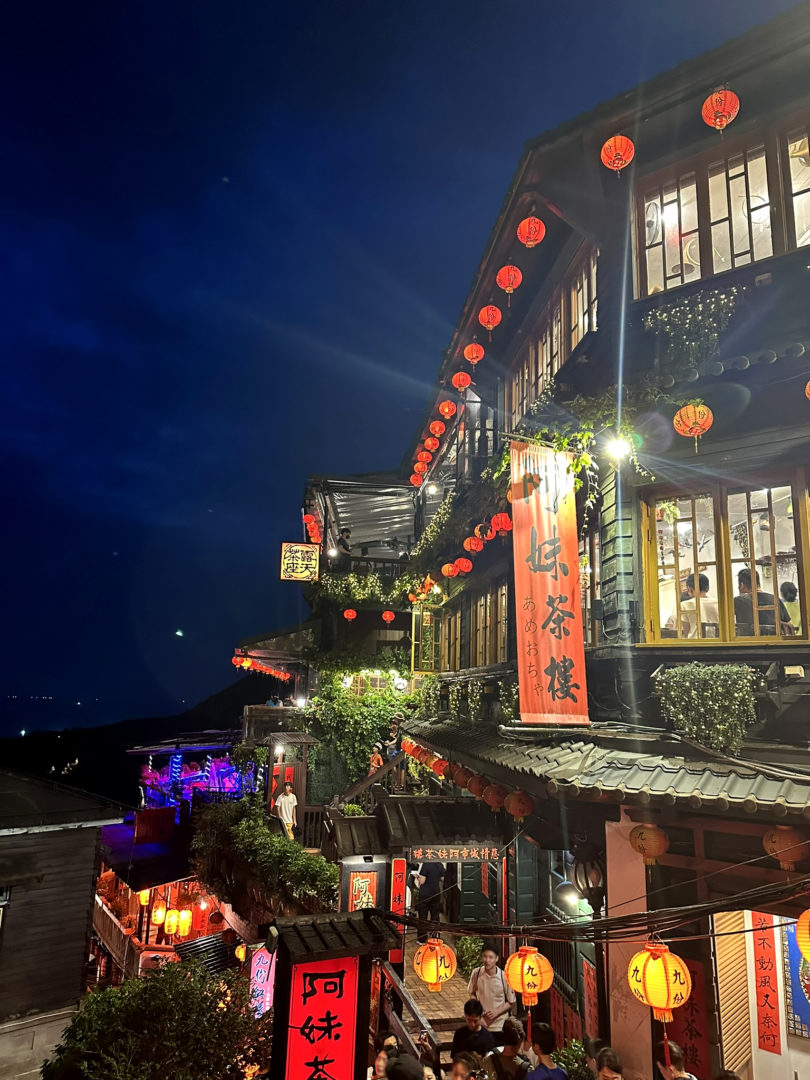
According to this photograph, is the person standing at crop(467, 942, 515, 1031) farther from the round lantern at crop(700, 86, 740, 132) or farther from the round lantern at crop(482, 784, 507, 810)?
the round lantern at crop(700, 86, 740, 132)

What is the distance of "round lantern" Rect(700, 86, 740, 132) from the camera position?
29.2ft

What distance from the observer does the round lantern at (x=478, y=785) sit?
11.3 metres

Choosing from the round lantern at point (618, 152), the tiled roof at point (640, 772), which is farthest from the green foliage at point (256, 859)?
the round lantern at point (618, 152)

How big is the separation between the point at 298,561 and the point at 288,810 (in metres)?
13.4

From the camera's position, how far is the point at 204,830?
69.9ft

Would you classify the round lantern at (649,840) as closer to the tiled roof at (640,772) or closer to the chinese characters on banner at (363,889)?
the tiled roof at (640,772)

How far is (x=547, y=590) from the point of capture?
991cm

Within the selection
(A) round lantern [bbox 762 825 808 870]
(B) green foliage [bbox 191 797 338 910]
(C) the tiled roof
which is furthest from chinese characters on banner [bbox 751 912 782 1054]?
(B) green foliage [bbox 191 797 338 910]

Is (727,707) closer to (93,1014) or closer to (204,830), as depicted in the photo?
(93,1014)

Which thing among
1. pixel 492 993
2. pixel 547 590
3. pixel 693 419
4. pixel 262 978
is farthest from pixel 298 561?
pixel 693 419

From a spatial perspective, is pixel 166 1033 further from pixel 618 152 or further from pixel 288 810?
pixel 618 152

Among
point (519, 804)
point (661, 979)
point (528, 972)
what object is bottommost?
point (528, 972)

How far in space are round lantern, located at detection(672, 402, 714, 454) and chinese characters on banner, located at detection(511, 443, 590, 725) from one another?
1.96 m

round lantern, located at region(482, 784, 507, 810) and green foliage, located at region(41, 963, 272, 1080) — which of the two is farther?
round lantern, located at region(482, 784, 507, 810)
